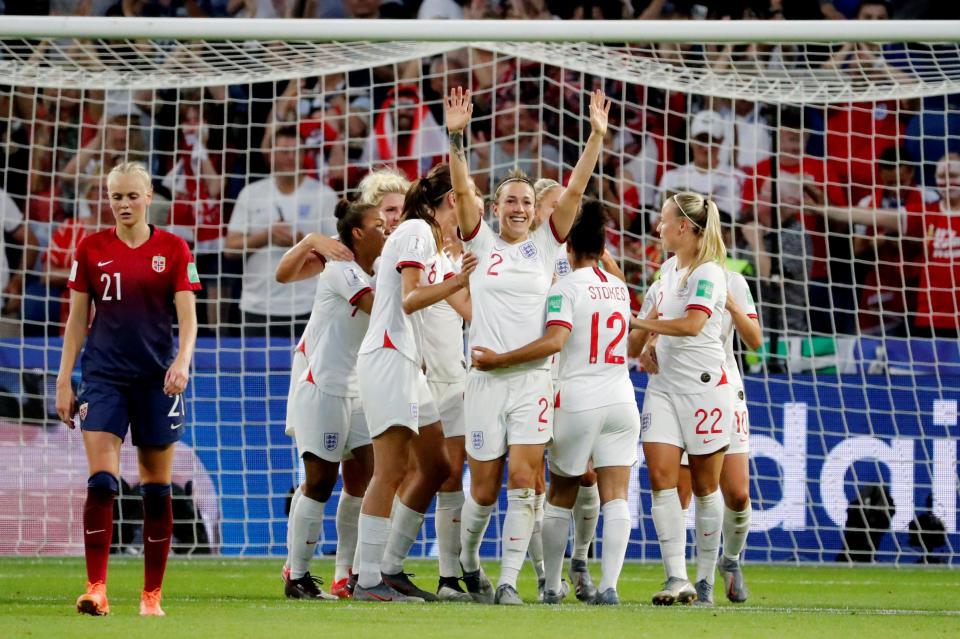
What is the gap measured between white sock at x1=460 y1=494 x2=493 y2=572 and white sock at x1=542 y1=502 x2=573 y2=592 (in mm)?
285

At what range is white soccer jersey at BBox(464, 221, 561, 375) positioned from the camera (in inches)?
239

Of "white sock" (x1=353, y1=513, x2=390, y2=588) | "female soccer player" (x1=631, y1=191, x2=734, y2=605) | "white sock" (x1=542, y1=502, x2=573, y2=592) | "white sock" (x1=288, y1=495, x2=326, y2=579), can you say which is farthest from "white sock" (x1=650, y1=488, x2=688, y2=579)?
"white sock" (x1=288, y1=495, x2=326, y2=579)

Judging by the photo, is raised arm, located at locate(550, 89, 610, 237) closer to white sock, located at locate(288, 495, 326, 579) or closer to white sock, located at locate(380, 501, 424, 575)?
white sock, located at locate(380, 501, 424, 575)

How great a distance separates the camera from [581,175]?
6.02m

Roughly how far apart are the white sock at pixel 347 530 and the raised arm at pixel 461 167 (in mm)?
1639

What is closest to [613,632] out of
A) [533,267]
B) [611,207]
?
[533,267]

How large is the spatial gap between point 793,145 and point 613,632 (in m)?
7.36

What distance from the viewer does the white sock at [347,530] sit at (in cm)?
687

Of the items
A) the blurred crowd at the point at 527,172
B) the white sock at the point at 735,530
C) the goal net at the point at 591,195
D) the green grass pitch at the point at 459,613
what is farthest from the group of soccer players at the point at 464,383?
the blurred crowd at the point at 527,172

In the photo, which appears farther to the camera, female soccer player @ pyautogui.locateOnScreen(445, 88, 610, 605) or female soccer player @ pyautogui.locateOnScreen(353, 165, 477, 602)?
female soccer player @ pyautogui.locateOnScreen(353, 165, 477, 602)

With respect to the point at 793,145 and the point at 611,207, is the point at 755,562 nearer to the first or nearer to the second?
the point at 611,207

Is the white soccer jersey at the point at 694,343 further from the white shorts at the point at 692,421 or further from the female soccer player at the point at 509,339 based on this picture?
the female soccer player at the point at 509,339

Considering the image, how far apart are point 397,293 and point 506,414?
0.79m

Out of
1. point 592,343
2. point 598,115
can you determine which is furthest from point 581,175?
point 592,343
